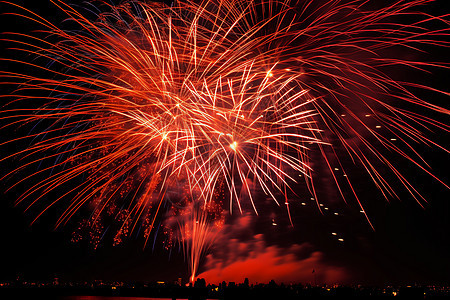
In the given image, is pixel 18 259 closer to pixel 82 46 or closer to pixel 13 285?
pixel 13 285

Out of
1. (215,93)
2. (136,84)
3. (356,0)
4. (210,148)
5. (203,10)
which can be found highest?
(203,10)

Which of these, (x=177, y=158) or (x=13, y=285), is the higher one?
(x=177, y=158)

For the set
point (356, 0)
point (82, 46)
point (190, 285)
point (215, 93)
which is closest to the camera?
point (356, 0)

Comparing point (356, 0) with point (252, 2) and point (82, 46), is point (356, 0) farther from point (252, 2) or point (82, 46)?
point (82, 46)

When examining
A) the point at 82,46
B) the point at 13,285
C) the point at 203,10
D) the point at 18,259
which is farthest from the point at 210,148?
the point at 13,285

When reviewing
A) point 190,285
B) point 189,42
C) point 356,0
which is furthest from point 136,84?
point 190,285

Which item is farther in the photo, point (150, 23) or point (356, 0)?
point (150, 23)

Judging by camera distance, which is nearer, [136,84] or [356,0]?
[356,0]

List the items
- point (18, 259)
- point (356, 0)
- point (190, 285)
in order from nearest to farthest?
1. point (356, 0)
2. point (190, 285)
3. point (18, 259)

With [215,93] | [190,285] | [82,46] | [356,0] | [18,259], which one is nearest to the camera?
[356,0]
